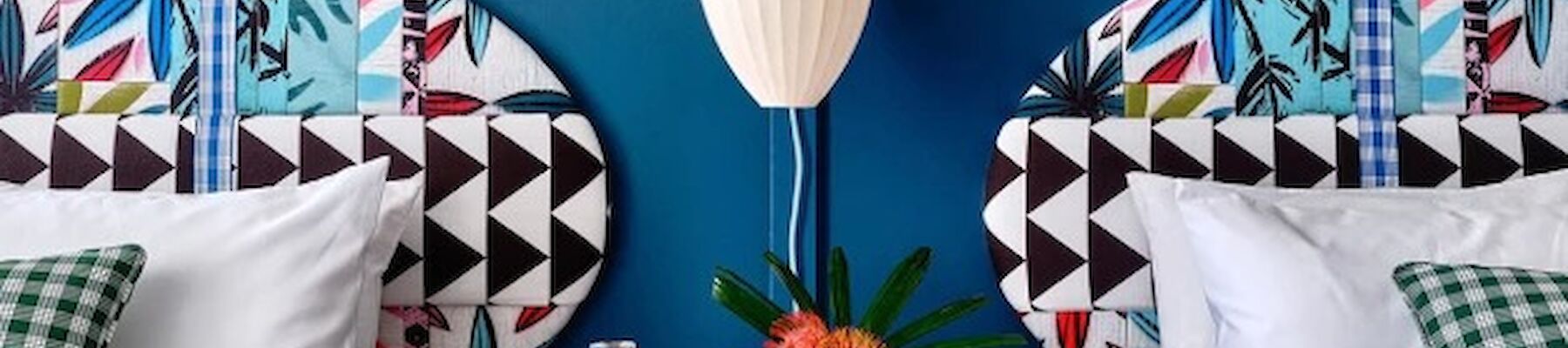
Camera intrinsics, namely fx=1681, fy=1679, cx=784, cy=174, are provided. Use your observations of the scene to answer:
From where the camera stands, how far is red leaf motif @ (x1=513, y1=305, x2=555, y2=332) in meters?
2.08

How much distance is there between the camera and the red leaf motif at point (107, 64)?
2082 mm

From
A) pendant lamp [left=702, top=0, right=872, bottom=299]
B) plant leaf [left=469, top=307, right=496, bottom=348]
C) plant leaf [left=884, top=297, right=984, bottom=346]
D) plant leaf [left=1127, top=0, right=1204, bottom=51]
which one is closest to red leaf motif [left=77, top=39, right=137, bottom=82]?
plant leaf [left=469, top=307, right=496, bottom=348]

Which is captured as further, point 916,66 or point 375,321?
point 916,66

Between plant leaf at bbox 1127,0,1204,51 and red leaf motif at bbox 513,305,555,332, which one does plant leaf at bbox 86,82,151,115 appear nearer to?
red leaf motif at bbox 513,305,555,332

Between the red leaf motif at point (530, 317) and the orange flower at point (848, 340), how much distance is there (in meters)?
0.52

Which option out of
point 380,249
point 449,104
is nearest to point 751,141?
point 449,104

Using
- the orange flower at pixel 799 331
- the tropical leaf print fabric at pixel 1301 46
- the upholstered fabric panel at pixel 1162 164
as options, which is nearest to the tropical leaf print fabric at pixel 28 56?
the orange flower at pixel 799 331

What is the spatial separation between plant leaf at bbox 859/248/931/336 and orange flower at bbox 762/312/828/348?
0.11 meters

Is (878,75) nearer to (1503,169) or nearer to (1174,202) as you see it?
(1174,202)

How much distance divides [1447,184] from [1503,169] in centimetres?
7

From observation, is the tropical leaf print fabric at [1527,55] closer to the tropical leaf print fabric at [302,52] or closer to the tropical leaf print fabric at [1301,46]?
the tropical leaf print fabric at [1301,46]

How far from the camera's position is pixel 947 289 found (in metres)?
2.17

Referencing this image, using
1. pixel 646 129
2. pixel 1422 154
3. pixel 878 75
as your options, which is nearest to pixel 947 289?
pixel 878 75

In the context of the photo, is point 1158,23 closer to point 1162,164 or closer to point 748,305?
point 1162,164
